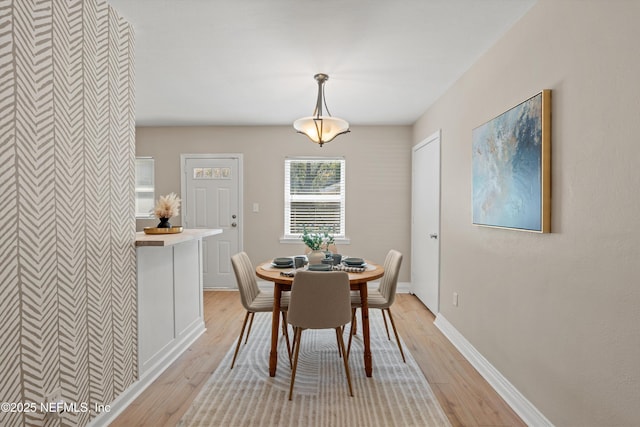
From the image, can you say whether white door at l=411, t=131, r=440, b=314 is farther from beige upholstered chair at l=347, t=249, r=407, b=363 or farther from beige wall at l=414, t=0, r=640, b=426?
beige wall at l=414, t=0, r=640, b=426

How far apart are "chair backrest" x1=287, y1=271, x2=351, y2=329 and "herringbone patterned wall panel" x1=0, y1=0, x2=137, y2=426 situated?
1.07m

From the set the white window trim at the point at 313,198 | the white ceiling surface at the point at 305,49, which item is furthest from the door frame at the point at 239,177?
the white ceiling surface at the point at 305,49

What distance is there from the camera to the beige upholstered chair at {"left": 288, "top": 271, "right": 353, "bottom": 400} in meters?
2.17

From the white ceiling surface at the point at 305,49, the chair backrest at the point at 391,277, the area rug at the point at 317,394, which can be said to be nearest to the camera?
the area rug at the point at 317,394

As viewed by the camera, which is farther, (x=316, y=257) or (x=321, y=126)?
(x=321, y=126)

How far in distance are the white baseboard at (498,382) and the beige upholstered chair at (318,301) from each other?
98 cm

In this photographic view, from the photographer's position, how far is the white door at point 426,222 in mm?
3768

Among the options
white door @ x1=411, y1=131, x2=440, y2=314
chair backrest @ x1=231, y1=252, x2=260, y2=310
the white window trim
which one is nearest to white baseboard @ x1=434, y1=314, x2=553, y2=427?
white door @ x1=411, y1=131, x2=440, y2=314

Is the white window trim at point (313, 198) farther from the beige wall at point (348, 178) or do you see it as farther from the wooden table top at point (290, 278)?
the wooden table top at point (290, 278)

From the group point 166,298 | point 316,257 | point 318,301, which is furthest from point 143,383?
point 316,257

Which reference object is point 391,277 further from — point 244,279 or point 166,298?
point 166,298

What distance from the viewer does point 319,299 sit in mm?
2205

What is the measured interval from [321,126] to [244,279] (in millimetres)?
1400

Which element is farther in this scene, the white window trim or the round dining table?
the white window trim
